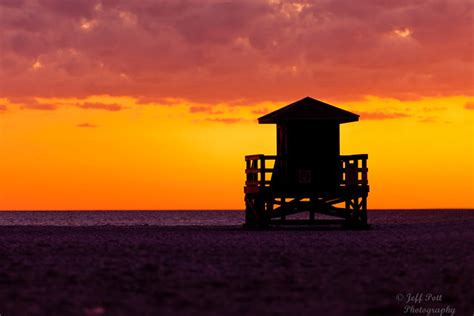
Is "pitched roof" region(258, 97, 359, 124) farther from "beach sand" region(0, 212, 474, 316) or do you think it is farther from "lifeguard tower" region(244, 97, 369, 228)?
"beach sand" region(0, 212, 474, 316)

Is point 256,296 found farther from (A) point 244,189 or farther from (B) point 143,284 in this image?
(A) point 244,189

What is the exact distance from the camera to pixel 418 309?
37.9ft

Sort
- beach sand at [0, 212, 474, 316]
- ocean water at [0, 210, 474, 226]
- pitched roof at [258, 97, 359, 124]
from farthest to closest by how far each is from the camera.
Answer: ocean water at [0, 210, 474, 226], pitched roof at [258, 97, 359, 124], beach sand at [0, 212, 474, 316]

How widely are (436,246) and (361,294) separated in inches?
328

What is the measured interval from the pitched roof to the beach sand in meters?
8.10

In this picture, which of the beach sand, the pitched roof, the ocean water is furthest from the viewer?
Result: the ocean water

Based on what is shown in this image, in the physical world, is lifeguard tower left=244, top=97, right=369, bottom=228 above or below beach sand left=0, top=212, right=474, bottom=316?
above

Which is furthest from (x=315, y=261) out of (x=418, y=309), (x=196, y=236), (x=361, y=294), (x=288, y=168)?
(x=288, y=168)

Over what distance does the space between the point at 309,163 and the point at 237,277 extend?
16.3 meters

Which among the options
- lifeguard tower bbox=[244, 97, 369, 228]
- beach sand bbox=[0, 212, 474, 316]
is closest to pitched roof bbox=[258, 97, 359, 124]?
lifeguard tower bbox=[244, 97, 369, 228]

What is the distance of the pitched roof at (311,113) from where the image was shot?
98.8ft

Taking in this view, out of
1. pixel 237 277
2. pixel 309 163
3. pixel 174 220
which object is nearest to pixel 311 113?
pixel 309 163

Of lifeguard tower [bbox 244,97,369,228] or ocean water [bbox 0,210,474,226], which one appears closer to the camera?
lifeguard tower [bbox 244,97,369,228]

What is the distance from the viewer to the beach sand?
457 inches
